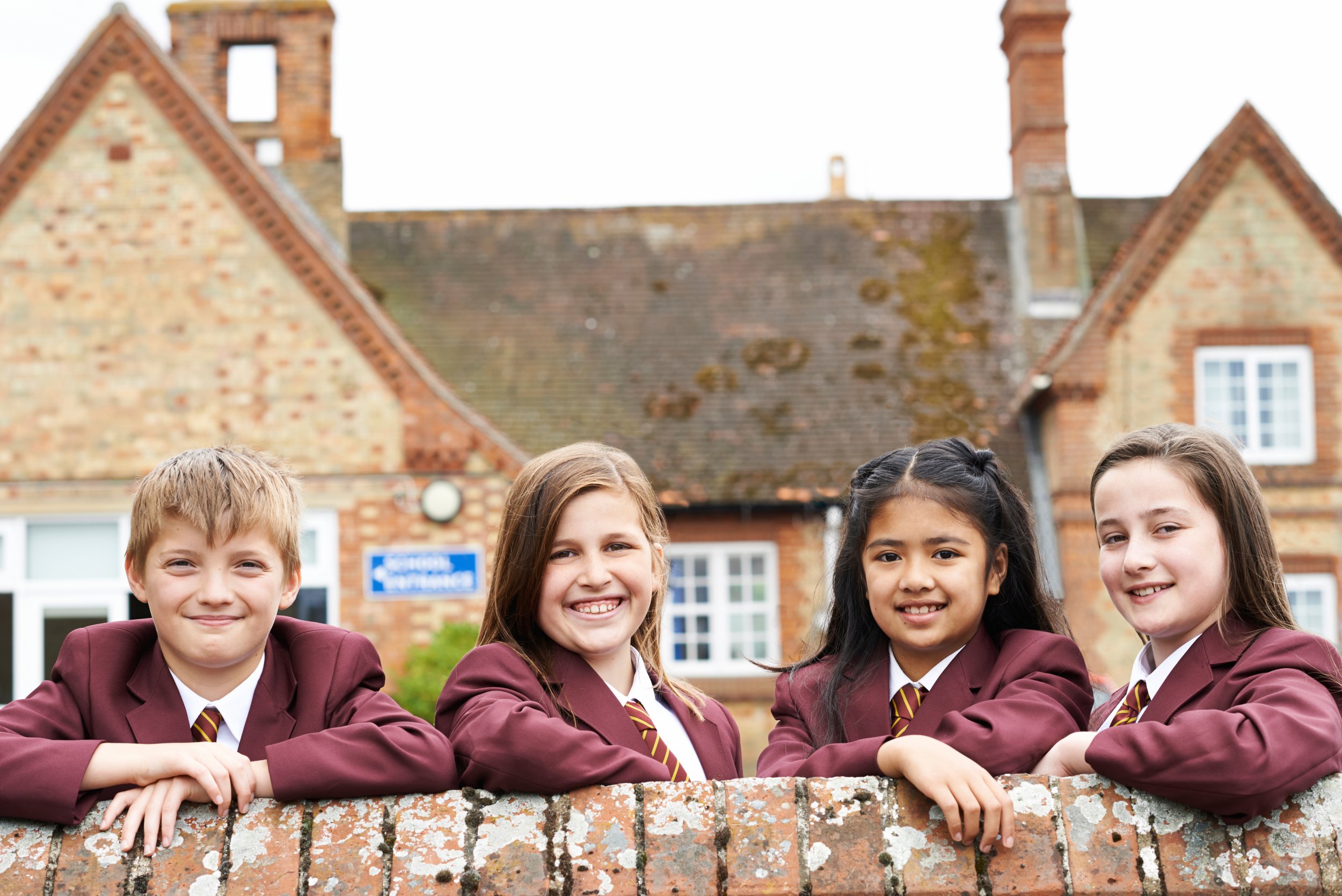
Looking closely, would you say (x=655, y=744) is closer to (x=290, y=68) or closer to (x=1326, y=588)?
(x=1326, y=588)

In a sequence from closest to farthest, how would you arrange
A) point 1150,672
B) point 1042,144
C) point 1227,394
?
1. point 1150,672
2. point 1227,394
3. point 1042,144

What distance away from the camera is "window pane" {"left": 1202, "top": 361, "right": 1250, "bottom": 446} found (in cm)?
1627

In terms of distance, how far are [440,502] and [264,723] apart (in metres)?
11.1

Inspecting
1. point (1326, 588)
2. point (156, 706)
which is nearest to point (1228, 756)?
point (156, 706)

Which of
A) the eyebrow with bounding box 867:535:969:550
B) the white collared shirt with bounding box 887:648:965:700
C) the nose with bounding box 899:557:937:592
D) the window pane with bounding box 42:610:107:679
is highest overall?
the eyebrow with bounding box 867:535:969:550

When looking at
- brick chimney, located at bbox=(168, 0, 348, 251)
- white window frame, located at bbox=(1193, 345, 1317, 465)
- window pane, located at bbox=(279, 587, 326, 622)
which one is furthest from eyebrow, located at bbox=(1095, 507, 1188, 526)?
brick chimney, located at bbox=(168, 0, 348, 251)

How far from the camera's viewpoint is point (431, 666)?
42.8 ft

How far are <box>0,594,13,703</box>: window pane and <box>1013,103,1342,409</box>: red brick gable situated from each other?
11468 millimetres

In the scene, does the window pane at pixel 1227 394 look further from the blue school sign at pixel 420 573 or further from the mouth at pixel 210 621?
the mouth at pixel 210 621

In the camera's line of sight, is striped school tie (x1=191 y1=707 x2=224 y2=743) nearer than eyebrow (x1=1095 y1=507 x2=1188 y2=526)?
Yes

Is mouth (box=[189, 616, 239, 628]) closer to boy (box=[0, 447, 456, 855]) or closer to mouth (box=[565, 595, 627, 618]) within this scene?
boy (box=[0, 447, 456, 855])

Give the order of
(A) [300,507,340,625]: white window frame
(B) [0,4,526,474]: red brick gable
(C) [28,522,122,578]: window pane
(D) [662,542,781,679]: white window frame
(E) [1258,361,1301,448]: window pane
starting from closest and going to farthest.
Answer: (C) [28,522,122,578]: window pane < (A) [300,507,340,625]: white window frame < (B) [0,4,526,474]: red brick gable < (D) [662,542,781,679]: white window frame < (E) [1258,361,1301,448]: window pane

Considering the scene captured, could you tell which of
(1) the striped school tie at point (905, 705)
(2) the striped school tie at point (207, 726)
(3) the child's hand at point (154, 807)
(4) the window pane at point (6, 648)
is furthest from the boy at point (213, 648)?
(4) the window pane at point (6, 648)

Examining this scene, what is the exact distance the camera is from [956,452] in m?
3.28
